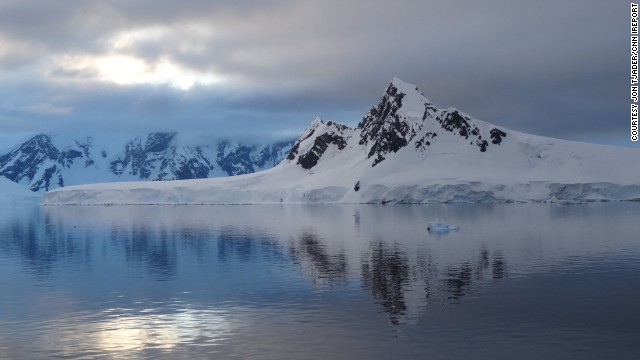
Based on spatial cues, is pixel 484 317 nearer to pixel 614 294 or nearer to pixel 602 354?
pixel 602 354

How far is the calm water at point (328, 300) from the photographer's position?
26.1m

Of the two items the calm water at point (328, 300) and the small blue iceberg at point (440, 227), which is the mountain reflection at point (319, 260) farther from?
the small blue iceberg at point (440, 227)

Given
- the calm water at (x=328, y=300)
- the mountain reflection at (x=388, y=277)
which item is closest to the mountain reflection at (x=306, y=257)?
the mountain reflection at (x=388, y=277)

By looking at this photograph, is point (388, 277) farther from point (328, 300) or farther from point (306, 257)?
point (306, 257)

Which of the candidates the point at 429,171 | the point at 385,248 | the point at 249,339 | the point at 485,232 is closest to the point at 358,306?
the point at 249,339

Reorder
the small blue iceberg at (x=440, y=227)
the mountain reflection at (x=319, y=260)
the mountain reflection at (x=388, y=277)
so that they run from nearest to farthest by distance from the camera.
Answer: the mountain reflection at (x=388, y=277) < the mountain reflection at (x=319, y=260) < the small blue iceberg at (x=440, y=227)

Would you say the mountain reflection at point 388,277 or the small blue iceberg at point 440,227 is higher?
the small blue iceberg at point 440,227

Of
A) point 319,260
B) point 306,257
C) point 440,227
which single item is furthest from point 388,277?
point 440,227

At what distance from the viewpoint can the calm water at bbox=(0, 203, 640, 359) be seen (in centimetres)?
2612

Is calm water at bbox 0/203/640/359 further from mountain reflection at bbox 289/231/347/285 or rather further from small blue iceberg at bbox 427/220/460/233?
small blue iceberg at bbox 427/220/460/233

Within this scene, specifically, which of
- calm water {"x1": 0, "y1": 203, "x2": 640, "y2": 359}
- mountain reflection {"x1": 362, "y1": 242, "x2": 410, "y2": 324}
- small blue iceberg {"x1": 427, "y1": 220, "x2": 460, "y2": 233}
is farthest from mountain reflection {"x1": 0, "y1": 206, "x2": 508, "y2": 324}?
small blue iceberg {"x1": 427, "y1": 220, "x2": 460, "y2": 233}

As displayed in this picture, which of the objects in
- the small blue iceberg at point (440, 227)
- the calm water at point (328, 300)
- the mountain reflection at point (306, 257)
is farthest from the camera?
the small blue iceberg at point (440, 227)

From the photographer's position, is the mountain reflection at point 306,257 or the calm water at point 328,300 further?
the mountain reflection at point 306,257

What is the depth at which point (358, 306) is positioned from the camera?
111 ft
